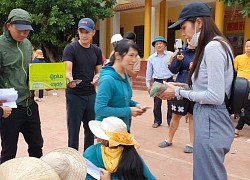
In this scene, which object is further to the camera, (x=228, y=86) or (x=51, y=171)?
(x=228, y=86)

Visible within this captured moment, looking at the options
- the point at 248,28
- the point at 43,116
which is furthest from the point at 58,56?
the point at 248,28

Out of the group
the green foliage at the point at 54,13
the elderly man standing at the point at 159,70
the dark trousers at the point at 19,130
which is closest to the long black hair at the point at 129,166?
the dark trousers at the point at 19,130

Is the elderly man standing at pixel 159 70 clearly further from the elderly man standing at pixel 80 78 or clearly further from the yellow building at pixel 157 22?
the yellow building at pixel 157 22

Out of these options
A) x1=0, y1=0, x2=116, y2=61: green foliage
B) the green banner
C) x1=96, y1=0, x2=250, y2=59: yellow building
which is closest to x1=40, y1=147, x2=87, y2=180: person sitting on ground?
the green banner

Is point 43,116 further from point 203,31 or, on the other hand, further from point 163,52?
point 203,31

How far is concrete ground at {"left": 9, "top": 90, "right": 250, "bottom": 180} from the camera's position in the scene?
3455 millimetres

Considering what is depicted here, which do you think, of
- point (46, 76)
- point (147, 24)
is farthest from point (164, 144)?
point (147, 24)

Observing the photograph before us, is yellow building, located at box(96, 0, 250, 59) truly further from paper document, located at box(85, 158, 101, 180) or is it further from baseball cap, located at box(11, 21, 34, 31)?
paper document, located at box(85, 158, 101, 180)

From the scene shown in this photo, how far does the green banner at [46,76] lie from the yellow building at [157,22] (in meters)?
8.15

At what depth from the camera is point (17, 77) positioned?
8.68 ft

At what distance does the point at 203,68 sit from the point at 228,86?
0.74 feet

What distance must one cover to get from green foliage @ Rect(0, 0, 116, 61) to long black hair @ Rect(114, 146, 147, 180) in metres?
9.16

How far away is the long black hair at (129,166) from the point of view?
1.92 m

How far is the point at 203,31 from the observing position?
1.96m
